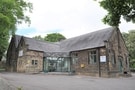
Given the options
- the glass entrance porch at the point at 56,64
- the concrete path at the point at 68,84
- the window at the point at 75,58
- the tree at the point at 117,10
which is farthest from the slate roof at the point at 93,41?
the tree at the point at 117,10

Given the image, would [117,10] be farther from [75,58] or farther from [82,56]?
[75,58]

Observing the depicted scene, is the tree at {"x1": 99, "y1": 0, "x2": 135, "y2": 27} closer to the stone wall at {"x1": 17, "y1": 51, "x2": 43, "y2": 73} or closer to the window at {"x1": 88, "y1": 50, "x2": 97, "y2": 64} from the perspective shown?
the window at {"x1": 88, "y1": 50, "x2": 97, "y2": 64}

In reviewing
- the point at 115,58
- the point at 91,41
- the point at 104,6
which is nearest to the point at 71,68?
the point at 91,41

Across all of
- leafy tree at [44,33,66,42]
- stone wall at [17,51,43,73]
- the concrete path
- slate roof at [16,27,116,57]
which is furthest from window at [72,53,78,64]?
leafy tree at [44,33,66,42]

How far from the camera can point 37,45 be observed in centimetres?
3478

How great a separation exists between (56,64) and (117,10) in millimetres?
23687

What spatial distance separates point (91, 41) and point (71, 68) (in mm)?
6267

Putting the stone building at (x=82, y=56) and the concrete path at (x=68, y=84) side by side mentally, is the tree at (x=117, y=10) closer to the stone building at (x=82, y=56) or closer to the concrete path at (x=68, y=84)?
the concrete path at (x=68, y=84)

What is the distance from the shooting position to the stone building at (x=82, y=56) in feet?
87.6

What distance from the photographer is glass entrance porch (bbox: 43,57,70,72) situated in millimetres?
32875

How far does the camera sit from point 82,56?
98.0 feet

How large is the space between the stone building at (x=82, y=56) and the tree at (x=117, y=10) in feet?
49.7

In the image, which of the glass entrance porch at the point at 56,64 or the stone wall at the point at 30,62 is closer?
the stone wall at the point at 30,62

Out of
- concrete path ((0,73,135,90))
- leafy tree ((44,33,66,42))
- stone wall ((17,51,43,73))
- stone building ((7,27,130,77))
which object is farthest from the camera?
leafy tree ((44,33,66,42))
